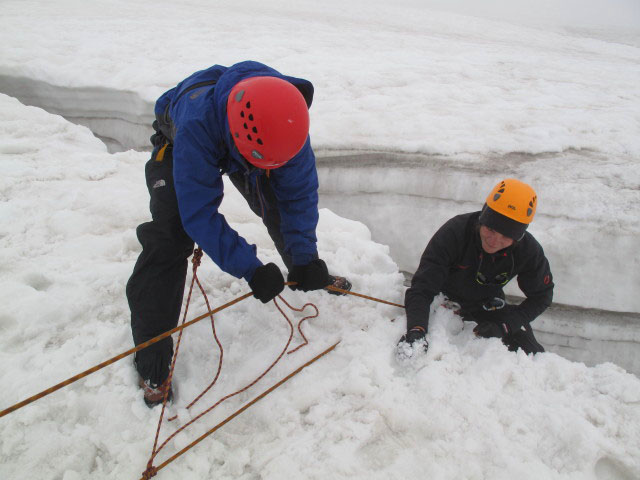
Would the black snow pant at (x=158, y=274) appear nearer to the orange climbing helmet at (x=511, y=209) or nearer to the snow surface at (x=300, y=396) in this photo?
the snow surface at (x=300, y=396)

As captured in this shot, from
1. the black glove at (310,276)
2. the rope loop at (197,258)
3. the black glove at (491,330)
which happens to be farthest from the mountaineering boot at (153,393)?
the black glove at (491,330)

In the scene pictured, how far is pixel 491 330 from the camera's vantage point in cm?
205

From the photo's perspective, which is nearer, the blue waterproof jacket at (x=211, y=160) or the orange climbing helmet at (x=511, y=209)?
the blue waterproof jacket at (x=211, y=160)

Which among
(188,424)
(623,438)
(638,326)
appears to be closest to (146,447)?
(188,424)

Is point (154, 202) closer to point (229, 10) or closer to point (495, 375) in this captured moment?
point (495, 375)

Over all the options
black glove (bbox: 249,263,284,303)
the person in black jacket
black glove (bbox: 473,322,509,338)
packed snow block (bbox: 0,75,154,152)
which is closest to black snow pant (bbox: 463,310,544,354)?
the person in black jacket

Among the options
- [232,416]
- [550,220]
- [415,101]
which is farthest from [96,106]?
[550,220]

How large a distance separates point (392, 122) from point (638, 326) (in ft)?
9.13

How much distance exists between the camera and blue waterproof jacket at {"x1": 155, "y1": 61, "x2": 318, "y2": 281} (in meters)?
1.47

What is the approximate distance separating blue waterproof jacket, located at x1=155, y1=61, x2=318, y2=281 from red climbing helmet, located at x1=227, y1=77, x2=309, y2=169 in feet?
0.31

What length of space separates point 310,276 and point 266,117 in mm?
819

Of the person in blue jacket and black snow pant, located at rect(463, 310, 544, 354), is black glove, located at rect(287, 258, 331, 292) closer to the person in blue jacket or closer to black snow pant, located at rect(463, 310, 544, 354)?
the person in blue jacket

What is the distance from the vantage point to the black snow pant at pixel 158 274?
1685 mm

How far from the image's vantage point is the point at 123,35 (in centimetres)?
671
